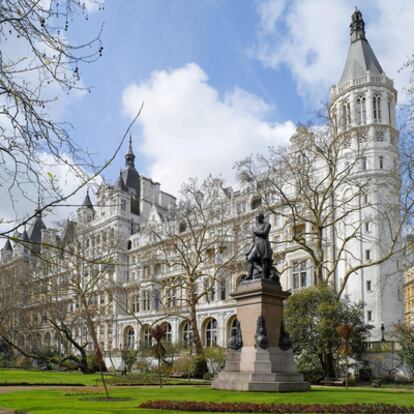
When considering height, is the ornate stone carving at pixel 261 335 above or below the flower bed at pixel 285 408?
above

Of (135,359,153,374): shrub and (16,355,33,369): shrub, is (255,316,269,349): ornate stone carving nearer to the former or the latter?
(135,359,153,374): shrub

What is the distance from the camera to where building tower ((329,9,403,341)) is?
47344mm

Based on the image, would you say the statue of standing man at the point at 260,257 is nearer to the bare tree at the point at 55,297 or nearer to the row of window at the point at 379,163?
the bare tree at the point at 55,297

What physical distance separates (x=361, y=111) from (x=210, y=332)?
29.2 meters

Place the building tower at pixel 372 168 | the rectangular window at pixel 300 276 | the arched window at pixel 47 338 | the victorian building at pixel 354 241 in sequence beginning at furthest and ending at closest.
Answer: the arched window at pixel 47 338, the rectangular window at pixel 300 276, the building tower at pixel 372 168, the victorian building at pixel 354 241

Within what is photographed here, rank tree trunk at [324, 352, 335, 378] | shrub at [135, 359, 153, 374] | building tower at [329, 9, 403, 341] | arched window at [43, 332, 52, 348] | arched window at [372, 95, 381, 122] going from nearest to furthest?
tree trunk at [324, 352, 335, 378] → shrub at [135, 359, 153, 374] → building tower at [329, 9, 403, 341] → arched window at [372, 95, 381, 122] → arched window at [43, 332, 52, 348]

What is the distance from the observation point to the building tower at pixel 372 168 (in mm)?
47344

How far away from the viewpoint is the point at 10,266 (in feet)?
214

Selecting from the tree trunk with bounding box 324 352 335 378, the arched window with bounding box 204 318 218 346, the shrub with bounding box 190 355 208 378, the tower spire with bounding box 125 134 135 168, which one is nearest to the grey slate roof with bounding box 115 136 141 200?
the tower spire with bounding box 125 134 135 168

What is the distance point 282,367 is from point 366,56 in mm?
42702

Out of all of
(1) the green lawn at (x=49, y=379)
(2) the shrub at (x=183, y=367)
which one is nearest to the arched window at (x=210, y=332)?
(2) the shrub at (x=183, y=367)

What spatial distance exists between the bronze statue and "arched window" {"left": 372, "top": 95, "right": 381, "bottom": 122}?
3410 cm

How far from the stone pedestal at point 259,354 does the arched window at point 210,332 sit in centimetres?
4236

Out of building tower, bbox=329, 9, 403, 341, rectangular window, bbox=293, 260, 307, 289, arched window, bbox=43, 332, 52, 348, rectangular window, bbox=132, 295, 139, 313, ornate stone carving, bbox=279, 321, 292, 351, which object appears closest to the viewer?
ornate stone carving, bbox=279, 321, 292, 351
